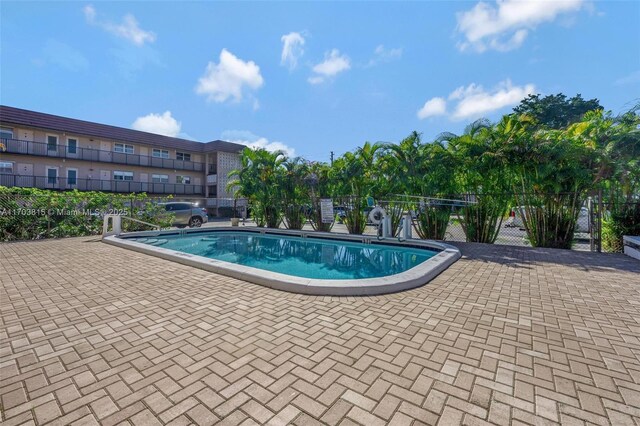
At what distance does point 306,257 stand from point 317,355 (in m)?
6.45

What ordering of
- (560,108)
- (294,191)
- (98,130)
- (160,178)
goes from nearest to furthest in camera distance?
1. (294,191)
2. (98,130)
3. (160,178)
4. (560,108)

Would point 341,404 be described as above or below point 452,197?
below

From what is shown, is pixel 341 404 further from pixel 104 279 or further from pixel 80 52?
pixel 80 52

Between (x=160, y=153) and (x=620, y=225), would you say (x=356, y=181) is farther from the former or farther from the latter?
(x=160, y=153)

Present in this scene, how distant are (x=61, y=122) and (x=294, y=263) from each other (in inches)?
1002

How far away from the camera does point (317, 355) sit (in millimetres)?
2451

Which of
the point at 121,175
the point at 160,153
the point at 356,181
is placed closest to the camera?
the point at 356,181

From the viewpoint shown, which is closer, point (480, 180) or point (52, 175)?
point (480, 180)

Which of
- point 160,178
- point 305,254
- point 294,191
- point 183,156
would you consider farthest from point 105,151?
point 305,254

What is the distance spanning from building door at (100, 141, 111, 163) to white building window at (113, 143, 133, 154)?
508mm

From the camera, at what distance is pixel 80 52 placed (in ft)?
30.9

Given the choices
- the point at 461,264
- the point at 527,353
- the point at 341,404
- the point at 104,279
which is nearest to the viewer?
the point at 341,404

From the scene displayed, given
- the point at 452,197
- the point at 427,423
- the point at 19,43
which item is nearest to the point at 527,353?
the point at 427,423

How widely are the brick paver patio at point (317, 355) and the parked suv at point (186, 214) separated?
11.7 m
